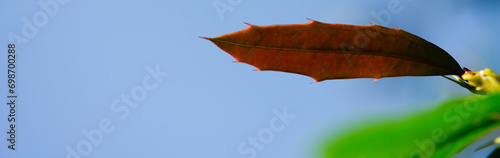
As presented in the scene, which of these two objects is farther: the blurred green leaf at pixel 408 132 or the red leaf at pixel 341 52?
the red leaf at pixel 341 52

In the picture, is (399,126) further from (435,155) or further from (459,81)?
(459,81)

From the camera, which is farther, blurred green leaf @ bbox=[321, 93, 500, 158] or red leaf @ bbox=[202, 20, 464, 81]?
red leaf @ bbox=[202, 20, 464, 81]

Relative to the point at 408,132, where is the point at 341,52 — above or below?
above

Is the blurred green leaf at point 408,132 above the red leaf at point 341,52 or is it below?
below

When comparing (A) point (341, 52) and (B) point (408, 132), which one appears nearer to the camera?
(B) point (408, 132)
